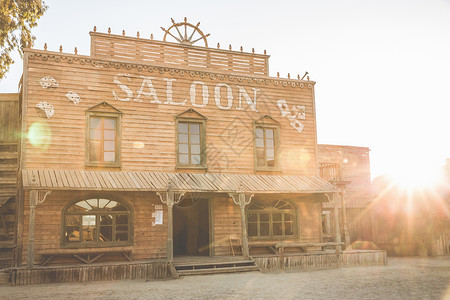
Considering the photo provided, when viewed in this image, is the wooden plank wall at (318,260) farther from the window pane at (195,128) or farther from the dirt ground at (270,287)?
the window pane at (195,128)

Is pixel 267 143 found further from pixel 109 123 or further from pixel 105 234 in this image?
pixel 105 234

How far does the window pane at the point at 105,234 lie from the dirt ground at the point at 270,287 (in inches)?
106

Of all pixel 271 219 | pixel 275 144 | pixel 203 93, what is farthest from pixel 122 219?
pixel 275 144

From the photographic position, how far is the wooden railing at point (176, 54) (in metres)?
16.5

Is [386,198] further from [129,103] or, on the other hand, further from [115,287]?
[115,287]

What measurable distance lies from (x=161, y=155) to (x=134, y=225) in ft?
8.51

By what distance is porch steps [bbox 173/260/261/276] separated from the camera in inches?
546

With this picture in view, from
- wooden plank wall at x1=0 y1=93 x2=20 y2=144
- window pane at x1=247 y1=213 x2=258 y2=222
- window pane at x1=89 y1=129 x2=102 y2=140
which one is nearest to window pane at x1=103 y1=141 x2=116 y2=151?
window pane at x1=89 y1=129 x2=102 y2=140

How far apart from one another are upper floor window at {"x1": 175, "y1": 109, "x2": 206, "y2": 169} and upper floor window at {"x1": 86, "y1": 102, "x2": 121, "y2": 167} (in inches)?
85.4

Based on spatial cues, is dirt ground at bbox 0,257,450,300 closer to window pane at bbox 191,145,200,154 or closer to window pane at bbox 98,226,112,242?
window pane at bbox 98,226,112,242

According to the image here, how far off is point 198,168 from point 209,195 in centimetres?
108

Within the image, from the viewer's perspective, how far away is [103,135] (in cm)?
1577

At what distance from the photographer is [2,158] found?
1664 centimetres

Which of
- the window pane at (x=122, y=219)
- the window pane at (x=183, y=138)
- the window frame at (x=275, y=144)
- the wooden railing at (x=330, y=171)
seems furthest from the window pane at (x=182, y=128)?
the wooden railing at (x=330, y=171)
